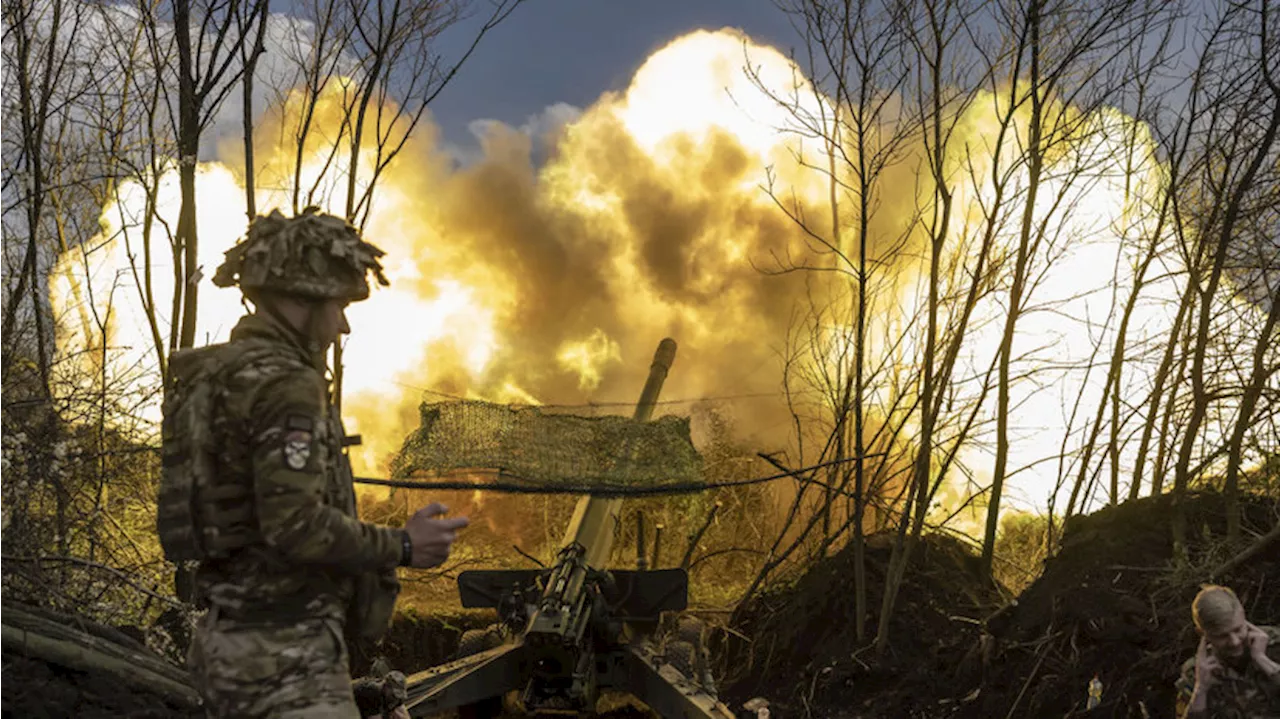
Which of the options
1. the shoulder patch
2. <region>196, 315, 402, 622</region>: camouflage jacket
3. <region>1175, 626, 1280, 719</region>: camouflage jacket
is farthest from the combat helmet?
<region>1175, 626, 1280, 719</region>: camouflage jacket

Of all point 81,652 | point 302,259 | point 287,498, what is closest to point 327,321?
point 302,259

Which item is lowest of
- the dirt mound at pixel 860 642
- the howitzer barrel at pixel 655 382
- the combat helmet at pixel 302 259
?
the dirt mound at pixel 860 642

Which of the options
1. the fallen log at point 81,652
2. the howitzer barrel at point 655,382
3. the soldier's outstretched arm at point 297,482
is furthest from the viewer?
the howitzer barrel at point 655,382

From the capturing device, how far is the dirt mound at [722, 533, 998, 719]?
351 inches

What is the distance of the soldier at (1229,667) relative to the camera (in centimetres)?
470

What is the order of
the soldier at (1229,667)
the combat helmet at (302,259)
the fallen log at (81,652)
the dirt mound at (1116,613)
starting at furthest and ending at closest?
the dirt mound at (1116,613) → the fallen log at (81,652) → the soldier at (1229,667) → the combat helmet at (302,259)

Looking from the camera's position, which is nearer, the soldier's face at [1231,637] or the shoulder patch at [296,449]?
the shoulder patch at [296,449]

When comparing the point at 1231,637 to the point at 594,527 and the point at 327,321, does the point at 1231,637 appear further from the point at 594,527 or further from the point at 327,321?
the point at 594,527

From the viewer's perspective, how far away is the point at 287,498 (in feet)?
9.98

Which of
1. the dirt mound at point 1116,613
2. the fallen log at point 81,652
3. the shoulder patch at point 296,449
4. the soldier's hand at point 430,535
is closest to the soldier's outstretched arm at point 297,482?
the shoulder patch at point 296,449

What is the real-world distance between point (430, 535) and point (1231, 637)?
332cm

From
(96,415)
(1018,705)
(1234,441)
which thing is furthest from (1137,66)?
(96,415)

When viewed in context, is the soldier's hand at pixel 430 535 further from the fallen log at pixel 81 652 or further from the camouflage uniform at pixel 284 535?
the fallen log at pixel 81 652

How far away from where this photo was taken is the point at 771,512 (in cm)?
1648
